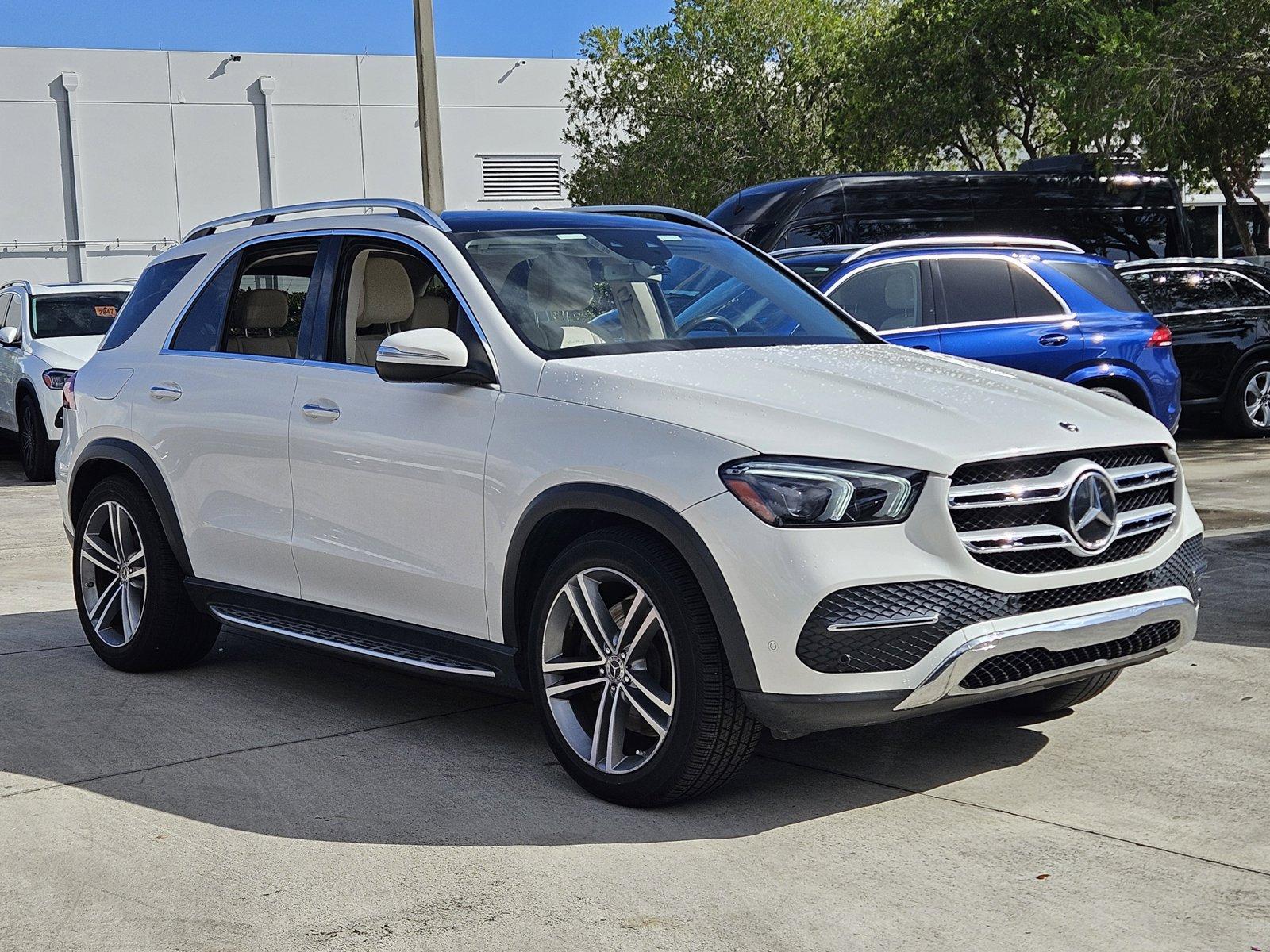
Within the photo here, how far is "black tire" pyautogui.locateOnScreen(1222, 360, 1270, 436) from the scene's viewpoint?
14.3 metres

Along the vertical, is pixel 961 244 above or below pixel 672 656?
above

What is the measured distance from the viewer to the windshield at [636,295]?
16.7 feet

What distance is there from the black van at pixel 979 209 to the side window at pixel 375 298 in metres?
9.86

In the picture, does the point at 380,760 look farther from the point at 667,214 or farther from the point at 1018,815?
the point at 667,214

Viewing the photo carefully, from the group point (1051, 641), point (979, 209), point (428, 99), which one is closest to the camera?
point (1051, 641)

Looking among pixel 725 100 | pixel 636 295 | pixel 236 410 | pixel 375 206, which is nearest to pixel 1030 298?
pixel 636 295

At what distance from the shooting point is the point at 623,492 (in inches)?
173

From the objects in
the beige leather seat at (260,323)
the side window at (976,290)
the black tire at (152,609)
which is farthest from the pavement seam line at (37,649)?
the side window at (976,290)

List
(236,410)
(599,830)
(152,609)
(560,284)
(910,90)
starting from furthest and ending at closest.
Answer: (910,90)
(152,609)
(236,410)
(560,284)
(599,830)

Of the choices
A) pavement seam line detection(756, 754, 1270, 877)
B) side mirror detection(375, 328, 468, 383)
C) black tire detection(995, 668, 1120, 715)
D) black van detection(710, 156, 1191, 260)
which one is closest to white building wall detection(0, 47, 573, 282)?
black van detection(710, 156, 1191, 260)

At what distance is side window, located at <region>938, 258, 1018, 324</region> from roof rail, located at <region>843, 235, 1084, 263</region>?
0.12 metres

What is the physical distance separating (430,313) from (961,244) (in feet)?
18.9

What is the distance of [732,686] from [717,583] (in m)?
0.32

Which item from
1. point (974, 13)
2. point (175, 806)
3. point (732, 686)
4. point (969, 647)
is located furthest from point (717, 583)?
point (974, 13)
